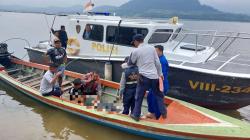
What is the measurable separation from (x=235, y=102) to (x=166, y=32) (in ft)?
9.81

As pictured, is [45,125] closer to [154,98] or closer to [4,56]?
[154,98]

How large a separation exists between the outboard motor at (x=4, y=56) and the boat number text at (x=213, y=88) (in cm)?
803

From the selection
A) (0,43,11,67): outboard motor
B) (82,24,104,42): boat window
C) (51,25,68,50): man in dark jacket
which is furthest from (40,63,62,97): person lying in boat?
(0,43,11,67): outboard motor

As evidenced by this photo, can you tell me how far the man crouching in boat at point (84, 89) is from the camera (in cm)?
884

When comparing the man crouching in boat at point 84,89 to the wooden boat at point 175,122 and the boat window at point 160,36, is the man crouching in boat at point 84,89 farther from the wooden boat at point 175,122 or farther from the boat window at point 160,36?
the boat window at point 160,36

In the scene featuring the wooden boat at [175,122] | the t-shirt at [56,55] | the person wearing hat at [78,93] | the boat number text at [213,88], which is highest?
the t-shirt at [56,55]

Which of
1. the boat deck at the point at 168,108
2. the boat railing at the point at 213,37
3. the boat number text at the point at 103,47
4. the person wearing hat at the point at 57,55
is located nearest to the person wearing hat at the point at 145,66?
the boat deck at the point at 168,108

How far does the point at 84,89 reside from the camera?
891 centimetres

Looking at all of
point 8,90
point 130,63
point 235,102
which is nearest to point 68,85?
point 8,90

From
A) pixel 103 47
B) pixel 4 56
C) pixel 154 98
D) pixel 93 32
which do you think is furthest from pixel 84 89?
pixel 4 56

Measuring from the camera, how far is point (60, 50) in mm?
9305

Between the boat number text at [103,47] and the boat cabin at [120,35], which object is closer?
the boat cabin at [120,35]

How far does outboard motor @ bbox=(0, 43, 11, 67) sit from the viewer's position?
43.2 feet

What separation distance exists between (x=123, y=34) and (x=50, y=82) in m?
3.03
